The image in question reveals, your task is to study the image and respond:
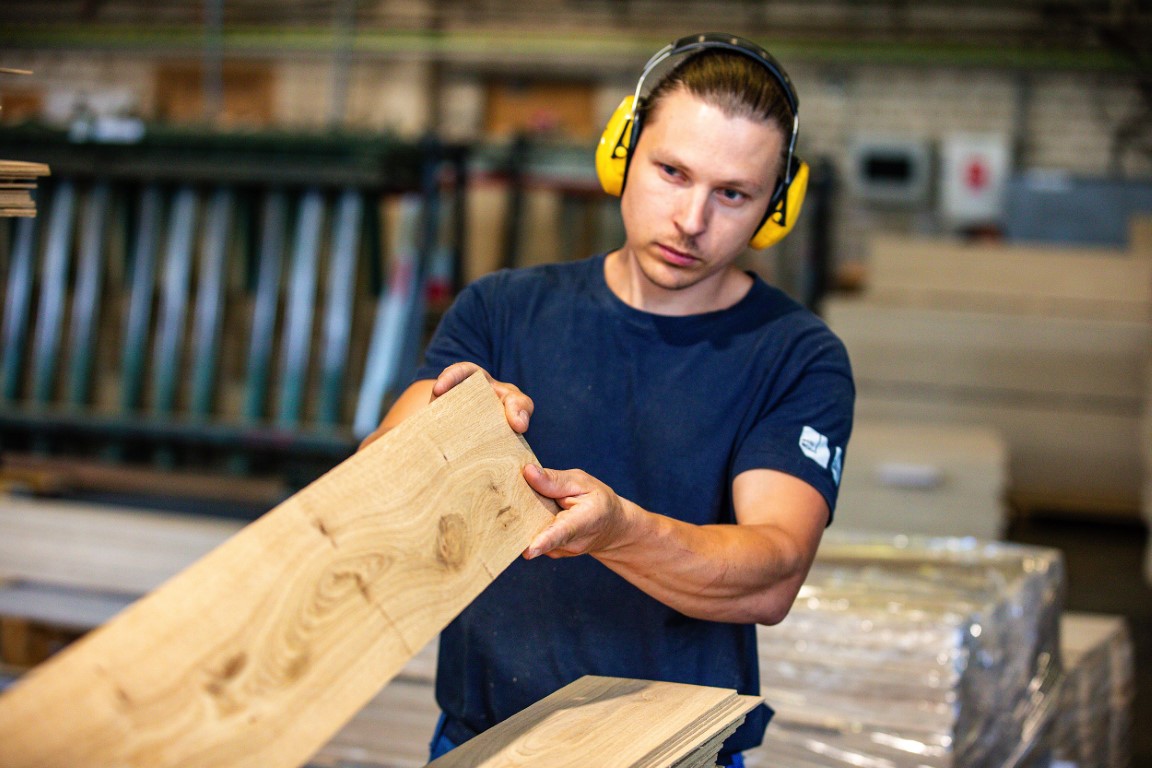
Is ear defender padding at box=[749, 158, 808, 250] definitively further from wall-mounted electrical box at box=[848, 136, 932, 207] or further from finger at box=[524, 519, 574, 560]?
wall-mounted electrical box at box=[848, 136, 932, 207]

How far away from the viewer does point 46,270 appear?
225 inches

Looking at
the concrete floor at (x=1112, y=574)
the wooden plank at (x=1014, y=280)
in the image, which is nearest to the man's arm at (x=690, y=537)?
the concrete floor at (x=1112, y=574)

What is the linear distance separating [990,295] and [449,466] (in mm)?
5753

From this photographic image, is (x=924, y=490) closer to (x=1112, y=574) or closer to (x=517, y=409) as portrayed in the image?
(x=1112, y=574)

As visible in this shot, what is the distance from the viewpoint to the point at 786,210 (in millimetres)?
1682

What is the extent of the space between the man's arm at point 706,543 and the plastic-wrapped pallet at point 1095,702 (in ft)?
5.25

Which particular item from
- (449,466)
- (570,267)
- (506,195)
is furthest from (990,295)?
(449,466)

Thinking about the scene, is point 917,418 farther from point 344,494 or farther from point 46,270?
point 344,494

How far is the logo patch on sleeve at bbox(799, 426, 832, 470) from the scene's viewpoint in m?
1.55

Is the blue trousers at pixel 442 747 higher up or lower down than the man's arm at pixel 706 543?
lower down

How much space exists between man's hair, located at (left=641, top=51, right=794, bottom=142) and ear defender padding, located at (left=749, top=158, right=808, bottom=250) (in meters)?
0.09

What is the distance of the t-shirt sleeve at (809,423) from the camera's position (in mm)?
1546

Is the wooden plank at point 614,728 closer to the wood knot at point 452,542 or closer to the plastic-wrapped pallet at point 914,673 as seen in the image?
the wood knot at point 452,542

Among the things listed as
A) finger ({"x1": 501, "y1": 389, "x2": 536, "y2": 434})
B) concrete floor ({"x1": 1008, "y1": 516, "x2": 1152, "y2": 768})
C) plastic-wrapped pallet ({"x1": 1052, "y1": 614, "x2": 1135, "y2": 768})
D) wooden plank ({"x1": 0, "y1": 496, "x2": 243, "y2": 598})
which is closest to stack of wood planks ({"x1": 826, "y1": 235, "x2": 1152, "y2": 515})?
concrete floor ({"x1": 1008, "y1": 516, "x2": 1152, "y2": 768})
